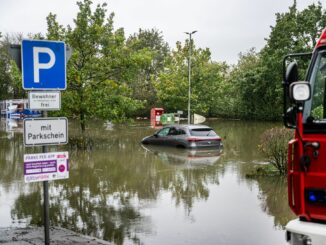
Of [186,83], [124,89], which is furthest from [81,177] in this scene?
[186,83]

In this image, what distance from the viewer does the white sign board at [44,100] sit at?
656 centimetres

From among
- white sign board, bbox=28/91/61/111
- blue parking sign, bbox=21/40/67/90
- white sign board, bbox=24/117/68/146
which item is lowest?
white sign board, bbox=24/117/68/146

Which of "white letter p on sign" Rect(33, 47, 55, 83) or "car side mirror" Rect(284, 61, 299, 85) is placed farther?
"white letter p on sign" Rect(33, 47, 55, 83)

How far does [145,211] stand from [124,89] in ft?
46.4

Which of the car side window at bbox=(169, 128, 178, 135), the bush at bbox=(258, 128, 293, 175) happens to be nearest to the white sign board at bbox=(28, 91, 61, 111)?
the bush at bbox=(258, 128, 293, 175)

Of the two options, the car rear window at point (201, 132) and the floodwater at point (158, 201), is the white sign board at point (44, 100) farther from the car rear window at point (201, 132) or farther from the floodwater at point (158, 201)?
the car rear window at point (201, 132)

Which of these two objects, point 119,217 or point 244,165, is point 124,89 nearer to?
point 244,165

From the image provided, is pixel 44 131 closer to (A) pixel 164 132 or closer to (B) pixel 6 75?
(A) pixel 164 132

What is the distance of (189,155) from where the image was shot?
20344 mm

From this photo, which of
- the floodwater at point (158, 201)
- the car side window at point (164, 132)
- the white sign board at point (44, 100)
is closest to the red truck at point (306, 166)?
the white sign board at point (44, 100)

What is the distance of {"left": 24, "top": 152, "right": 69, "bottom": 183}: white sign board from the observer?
250 inches

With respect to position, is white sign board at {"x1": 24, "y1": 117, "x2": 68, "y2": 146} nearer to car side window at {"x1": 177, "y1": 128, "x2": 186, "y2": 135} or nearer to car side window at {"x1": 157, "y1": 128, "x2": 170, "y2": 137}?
car side window at {"x1": 177, "y1": 128, "x2": 186, "y2": 135}

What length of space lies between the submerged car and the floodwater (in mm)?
3060

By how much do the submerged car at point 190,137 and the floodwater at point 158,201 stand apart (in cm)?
306
